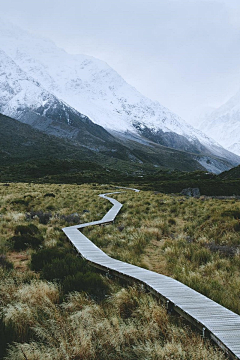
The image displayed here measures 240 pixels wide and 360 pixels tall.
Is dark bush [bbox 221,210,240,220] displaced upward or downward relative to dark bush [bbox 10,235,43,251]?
upward

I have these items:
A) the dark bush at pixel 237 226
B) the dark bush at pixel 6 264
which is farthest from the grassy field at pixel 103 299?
the dark bush at pixel 237 226

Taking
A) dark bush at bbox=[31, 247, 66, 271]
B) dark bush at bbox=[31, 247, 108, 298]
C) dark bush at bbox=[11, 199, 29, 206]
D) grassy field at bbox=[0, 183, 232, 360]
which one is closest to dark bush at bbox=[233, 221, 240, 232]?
grassy field at bbox=[0, 183, 232, 360]

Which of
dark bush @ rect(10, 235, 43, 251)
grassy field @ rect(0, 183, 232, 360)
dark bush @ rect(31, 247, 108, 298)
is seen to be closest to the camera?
grassy field @ rect(0, 183, 232, 360)

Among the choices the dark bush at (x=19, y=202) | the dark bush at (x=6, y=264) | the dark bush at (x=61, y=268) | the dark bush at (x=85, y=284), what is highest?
the dark bush at (x=85, y=284)

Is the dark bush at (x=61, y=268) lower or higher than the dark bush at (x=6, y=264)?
higher

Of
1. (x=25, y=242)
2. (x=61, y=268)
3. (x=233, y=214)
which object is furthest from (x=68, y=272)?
(x=233, y=214)

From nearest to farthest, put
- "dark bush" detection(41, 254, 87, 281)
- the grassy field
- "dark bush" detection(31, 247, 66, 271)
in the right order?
1. the grassy field
2. "dark bush" detection(41, 254, 87, 281)
3. "dark bush" detection(31, 247, 66, 271)

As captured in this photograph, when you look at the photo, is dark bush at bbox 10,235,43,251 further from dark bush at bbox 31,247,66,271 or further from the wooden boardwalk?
the wooden boardwalk

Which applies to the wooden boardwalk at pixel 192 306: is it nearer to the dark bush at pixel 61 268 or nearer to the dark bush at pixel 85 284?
the dark bush at pixel 61 268

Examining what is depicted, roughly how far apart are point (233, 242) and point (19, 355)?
29.4ft

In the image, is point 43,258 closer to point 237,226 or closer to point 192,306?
point 192,306

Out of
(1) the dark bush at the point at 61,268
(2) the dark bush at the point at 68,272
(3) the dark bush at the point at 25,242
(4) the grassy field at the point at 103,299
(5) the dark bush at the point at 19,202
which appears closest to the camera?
(4) the grassy field at the point at 103,299

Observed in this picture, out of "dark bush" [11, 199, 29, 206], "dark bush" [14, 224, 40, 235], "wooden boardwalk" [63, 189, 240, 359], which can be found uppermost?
"wooden boardwalk" [63, 189, 240, 359]

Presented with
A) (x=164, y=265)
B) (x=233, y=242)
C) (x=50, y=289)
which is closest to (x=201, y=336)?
(x=50, y=289)
